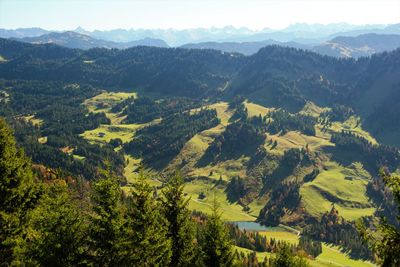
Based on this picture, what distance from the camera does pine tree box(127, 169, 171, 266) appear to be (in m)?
41.5

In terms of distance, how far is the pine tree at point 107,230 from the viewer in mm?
39844

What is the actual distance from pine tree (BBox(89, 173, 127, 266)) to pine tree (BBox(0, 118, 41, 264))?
8975mm

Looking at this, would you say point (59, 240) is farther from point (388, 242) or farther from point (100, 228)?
point (388, 242)

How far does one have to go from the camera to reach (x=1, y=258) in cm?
4372

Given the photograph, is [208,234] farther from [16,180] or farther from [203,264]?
[16,180]

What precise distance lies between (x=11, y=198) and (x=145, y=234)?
15.5 metres

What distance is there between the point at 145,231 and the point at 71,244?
282 inches

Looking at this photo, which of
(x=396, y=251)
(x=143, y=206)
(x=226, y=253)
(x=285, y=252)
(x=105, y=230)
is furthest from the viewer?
(x=285, y=252)

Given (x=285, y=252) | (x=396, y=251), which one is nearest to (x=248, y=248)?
(x=285, y=252)

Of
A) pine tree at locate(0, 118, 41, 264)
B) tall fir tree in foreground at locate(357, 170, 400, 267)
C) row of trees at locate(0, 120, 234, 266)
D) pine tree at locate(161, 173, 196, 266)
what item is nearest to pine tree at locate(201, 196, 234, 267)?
row of trees at locate(0, 120, 234, 266)

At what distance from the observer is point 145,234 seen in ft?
138

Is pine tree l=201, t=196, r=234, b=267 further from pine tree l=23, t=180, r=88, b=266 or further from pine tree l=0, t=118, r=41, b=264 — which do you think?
pine tree l=0, t=118, r=41, b=264

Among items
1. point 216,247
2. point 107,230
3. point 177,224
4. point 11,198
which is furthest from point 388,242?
point 11,198

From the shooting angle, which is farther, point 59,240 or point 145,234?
point 145,234
